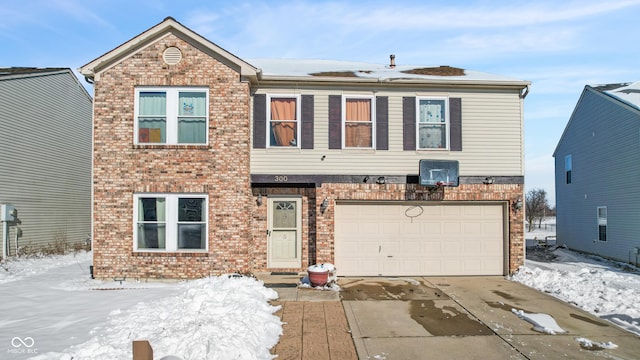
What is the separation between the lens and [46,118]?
55.0 feet

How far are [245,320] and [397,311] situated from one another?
121 inches

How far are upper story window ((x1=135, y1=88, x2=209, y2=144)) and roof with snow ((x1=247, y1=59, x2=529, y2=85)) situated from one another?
196 cm

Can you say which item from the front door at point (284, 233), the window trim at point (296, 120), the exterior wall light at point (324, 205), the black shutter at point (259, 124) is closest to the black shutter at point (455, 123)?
the exterior wall light at point (324, 205)

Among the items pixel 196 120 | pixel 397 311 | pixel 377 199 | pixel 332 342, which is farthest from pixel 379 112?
pixel 332 342

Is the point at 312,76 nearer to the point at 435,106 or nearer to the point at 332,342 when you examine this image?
the point at 435,106

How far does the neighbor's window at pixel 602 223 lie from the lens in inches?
646

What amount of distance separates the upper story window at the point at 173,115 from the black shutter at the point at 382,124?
4704 millimetres

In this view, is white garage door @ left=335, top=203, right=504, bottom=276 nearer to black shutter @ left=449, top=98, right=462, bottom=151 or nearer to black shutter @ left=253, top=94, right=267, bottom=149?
black shutter @ left=449, top=98, right=462, bottom=151

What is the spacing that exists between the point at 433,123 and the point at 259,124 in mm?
4970

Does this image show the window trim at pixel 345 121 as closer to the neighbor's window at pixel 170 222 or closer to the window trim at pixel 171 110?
the window trim at pixel 171 110

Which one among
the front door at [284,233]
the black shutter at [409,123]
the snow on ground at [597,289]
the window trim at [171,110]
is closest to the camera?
the snow on ground at [597,289]

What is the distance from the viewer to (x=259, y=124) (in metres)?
11.4

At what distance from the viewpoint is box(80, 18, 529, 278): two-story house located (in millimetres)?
10648

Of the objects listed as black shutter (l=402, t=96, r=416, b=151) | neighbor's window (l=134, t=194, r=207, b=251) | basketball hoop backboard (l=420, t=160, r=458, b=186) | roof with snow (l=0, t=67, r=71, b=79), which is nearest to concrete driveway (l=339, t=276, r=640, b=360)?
basketball hoop backboard (l=420, t=160, r=458, b=186)
